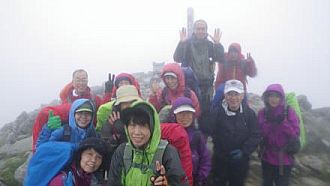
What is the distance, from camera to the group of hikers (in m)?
4.91

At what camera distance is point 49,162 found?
18.6 feet

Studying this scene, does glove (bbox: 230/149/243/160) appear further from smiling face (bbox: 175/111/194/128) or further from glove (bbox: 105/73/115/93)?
glove (bbox: 105/73/115/93)

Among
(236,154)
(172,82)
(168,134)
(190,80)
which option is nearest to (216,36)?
(190,80)

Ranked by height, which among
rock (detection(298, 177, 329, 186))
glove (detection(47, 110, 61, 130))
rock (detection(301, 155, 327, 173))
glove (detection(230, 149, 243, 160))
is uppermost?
glove (detection(47, 110, 61, 130))

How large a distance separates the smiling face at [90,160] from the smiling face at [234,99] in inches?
128

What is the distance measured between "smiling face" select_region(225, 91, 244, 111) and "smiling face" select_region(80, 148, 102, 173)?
128 inches

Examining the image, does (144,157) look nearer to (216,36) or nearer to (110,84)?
(110,84)

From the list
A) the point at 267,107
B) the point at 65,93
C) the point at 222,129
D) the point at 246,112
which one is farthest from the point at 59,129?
the point at 267,107

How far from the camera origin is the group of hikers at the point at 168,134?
491 centimetres

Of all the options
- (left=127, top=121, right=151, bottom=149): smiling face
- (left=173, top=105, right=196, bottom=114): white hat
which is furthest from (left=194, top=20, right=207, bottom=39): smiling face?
(left=127, top=121, right=151, bottom=149): smiling face

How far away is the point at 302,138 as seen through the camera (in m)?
7.99

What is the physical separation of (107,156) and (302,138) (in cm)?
508

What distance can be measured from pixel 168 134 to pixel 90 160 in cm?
153

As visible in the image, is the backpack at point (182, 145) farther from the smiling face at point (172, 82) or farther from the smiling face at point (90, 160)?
the smiling face at point (172, 82)
